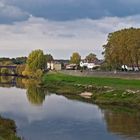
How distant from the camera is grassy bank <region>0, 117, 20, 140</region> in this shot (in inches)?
1208

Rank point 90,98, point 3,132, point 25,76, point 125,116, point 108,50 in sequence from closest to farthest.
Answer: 1. point 3,132
2. point 125,116
3. point 90,98
4. point 108,50
5. point 25,76

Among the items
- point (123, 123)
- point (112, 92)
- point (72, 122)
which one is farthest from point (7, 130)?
point (112, 92)

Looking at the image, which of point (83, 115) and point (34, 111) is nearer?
point (83, 115)

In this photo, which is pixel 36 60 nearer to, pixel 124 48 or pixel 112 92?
pixel 124 48

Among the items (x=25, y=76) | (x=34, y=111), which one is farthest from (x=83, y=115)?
(x=25, y=76)

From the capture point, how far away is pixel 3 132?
111 feet

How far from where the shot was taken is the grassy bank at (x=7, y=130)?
30.7m

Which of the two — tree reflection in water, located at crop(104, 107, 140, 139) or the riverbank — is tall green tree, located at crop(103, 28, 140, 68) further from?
tree reflection in water, located at crop(104, 107, 140, 139)

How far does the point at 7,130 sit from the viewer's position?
1371 inches

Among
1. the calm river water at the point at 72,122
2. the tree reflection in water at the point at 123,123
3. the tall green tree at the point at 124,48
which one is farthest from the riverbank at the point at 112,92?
the tree reflection in water at the point at 123,123

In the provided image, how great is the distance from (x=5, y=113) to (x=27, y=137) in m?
16.0

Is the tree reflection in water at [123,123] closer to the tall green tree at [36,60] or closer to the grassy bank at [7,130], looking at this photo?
the grassy bank at [7,130]

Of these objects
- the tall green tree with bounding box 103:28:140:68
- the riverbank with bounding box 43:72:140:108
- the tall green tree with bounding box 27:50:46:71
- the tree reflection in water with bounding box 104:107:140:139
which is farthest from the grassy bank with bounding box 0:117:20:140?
the tall green tree with bounding box 27:50:46:71

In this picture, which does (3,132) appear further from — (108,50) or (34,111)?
(108,50)
